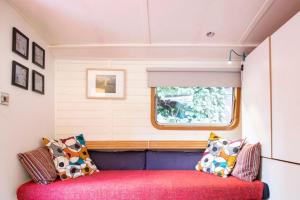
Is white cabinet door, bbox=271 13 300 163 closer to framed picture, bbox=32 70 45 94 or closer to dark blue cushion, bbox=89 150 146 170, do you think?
dark blue cushion, bbox=89 150 146 170

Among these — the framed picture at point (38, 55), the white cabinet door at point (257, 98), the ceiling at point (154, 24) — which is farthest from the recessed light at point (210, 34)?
the framed picture at point (38, 55)

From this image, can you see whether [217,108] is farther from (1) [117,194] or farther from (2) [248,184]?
(1) [117,194]

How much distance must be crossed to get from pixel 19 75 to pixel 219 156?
6.82 ft

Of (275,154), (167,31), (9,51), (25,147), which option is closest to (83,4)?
(9,51)

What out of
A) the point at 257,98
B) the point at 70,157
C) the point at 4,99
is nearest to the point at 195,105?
the point at 257,98

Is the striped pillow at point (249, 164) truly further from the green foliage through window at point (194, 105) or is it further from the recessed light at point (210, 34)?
the recessed light at point (210, 34)

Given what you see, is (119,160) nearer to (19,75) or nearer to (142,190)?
(142,190)

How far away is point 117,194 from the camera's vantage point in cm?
235

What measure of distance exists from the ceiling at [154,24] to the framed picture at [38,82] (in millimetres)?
422

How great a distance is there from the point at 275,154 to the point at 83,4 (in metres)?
1.99

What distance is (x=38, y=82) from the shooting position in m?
2.80

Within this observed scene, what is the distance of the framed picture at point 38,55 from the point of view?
106 inches

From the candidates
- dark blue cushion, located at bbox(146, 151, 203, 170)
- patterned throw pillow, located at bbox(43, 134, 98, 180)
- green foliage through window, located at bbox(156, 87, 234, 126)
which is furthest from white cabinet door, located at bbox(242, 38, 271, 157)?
patterned throw pillow, located at bbox(43, 134, 98, 180)

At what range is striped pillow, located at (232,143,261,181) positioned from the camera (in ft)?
8.32
